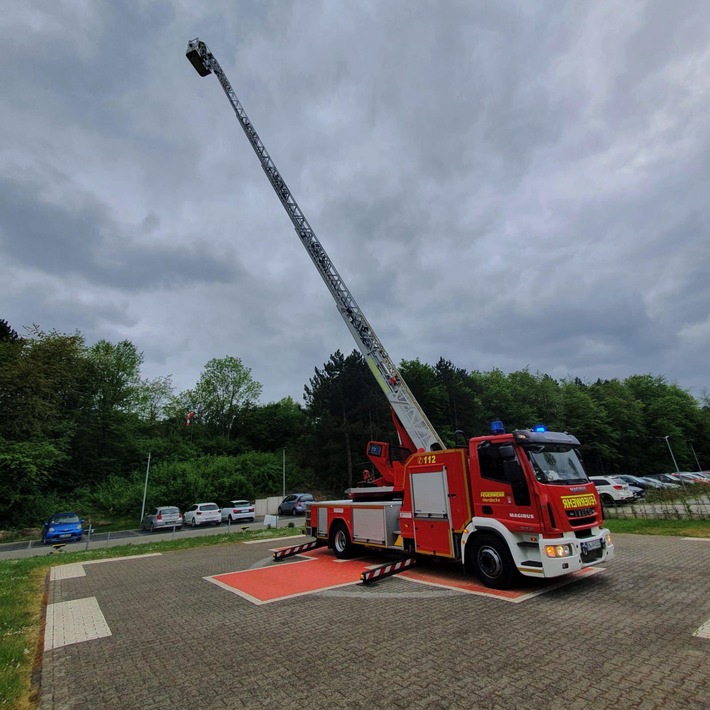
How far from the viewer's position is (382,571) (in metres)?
8.20

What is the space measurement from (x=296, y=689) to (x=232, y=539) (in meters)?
→ 14.5

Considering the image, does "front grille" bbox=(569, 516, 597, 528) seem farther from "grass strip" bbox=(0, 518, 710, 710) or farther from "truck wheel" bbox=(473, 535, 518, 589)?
"grass strip" bbox=(0, 518, 710, 710)

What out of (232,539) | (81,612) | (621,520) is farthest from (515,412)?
(81,612)

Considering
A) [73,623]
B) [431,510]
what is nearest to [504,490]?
[431,510]

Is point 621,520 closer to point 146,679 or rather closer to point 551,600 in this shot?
point 551,600

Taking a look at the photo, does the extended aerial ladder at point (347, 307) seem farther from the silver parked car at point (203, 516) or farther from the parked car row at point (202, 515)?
the silver parked car at point (203, 516)

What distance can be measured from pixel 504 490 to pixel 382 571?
307 centimetres

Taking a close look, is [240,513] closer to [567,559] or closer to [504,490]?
[504,490]

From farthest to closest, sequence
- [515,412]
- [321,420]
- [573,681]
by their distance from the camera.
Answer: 1. [515,412]
2. [321,420]
3. [573,681]

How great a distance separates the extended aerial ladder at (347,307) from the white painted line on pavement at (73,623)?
7389 mm

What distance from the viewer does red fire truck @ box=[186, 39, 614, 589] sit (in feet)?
21.6

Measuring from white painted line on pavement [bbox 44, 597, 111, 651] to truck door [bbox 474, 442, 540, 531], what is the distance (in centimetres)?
621

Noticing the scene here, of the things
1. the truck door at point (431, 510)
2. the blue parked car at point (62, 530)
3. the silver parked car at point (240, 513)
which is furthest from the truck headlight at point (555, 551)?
the silver parked car at point (240, 513)

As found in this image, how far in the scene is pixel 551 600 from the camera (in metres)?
6.36
